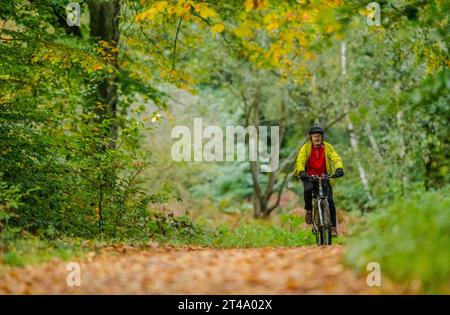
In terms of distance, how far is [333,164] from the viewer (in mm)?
10672

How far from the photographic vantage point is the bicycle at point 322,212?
10.4m

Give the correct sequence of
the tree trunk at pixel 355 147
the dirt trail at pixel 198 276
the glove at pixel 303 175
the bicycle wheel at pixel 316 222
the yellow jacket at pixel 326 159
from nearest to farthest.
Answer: the dirt trail at pixel 198 276
the glove at pixel 303 175
the yellow jacket at pixel 326 159
the bicycle wheel at pixel 316 222
the tree trunk at pixel 355 147

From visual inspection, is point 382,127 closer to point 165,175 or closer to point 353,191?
point 353,191

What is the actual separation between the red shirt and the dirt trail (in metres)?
3.59

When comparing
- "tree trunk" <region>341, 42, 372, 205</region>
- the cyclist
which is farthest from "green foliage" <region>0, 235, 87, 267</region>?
"tree trunk" <region>341, 42, 372, 205</region>


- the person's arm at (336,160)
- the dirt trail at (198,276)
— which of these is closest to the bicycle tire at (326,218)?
the person's arm at (336,160)

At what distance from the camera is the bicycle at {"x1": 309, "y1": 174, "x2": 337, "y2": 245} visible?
34.2ft

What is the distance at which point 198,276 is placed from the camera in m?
6.10

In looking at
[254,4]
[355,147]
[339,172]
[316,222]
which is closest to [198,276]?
[254,4]

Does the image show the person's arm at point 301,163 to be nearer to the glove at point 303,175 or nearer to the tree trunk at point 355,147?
the glove at point 303,175

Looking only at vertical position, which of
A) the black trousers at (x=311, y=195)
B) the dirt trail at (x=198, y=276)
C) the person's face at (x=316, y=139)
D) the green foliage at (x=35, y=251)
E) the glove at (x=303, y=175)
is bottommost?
the dirt trail at (x=198, y=276)

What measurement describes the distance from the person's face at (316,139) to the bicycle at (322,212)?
1.91 feet

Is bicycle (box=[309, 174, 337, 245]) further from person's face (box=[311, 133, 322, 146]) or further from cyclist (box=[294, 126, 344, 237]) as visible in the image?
person's face (box=[311, 133, 322, 146])
